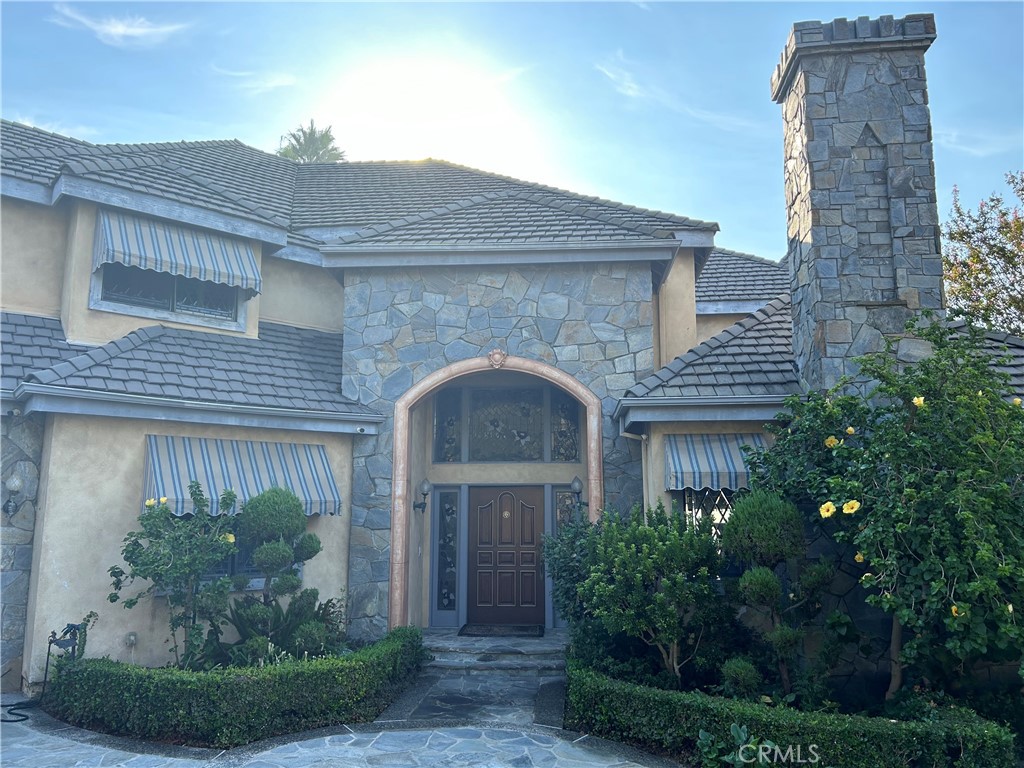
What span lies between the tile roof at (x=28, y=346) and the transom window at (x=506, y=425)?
6.52m

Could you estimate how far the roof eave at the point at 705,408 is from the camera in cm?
1034

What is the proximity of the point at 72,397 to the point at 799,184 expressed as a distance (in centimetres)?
1044

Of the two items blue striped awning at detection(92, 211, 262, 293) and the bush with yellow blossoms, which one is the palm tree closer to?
blue striped awning at detection(92, 211, 262, 293)

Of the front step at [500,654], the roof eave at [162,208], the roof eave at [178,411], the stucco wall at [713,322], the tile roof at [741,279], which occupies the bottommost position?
the front step at [500,654]

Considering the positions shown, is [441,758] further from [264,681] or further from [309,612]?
[309,612]

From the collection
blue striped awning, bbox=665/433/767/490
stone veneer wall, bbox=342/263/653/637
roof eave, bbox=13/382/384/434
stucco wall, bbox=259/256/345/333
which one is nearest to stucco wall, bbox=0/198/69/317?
roof eave, bbox=13/382/384/434

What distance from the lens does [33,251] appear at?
11.4 metres

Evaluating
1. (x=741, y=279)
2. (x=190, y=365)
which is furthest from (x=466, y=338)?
(x=741, y=279)

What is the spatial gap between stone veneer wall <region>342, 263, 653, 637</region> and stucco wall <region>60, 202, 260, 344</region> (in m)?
3.60

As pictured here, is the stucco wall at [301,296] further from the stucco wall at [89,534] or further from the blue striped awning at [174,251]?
the stucco wall at [89,534]

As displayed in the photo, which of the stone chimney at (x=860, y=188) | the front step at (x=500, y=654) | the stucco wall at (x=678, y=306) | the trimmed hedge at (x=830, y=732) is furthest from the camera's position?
the stucco wall at (x=678, y=306)

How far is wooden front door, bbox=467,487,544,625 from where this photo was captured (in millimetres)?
14203

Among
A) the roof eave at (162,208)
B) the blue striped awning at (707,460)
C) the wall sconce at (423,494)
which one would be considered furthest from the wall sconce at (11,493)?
the blue striped awning at (707,460)

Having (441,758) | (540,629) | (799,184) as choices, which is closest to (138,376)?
(441,758)
